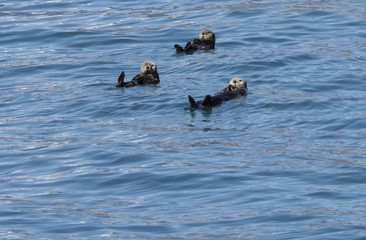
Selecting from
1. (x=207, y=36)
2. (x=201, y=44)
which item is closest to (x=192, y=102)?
(x=201, y=44)

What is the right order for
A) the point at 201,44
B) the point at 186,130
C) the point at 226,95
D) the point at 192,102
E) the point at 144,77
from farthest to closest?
1. the point at 201,44
2. the point at 144,77
3. the point at 226,95
4. the point at 192,102
5. the point at 186,130

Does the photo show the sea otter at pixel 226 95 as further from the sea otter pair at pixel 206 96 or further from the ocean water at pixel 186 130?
the ocean water at pixel 186 130

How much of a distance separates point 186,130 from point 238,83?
6.54 ft

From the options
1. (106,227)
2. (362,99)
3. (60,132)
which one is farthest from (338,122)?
(106,227)

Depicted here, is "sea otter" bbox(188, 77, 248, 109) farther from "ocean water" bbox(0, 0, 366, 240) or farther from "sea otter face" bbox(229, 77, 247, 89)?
"ocean water" bbox(0, 0, 366, 240)

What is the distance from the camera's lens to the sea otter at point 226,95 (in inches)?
661

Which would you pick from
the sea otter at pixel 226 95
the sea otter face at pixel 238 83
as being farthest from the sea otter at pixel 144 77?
the sea otter face at pixel 238 83

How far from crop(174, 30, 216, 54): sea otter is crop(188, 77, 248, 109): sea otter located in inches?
117

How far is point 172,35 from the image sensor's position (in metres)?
23.7

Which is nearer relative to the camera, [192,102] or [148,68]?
[192,102]

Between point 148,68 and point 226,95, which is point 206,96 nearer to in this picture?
point 226,95

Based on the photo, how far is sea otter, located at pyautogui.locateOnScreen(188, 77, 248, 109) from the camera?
1680 centimetres

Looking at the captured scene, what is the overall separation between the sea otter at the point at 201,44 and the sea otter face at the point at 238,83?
2.98m

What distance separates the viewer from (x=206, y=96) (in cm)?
1667
